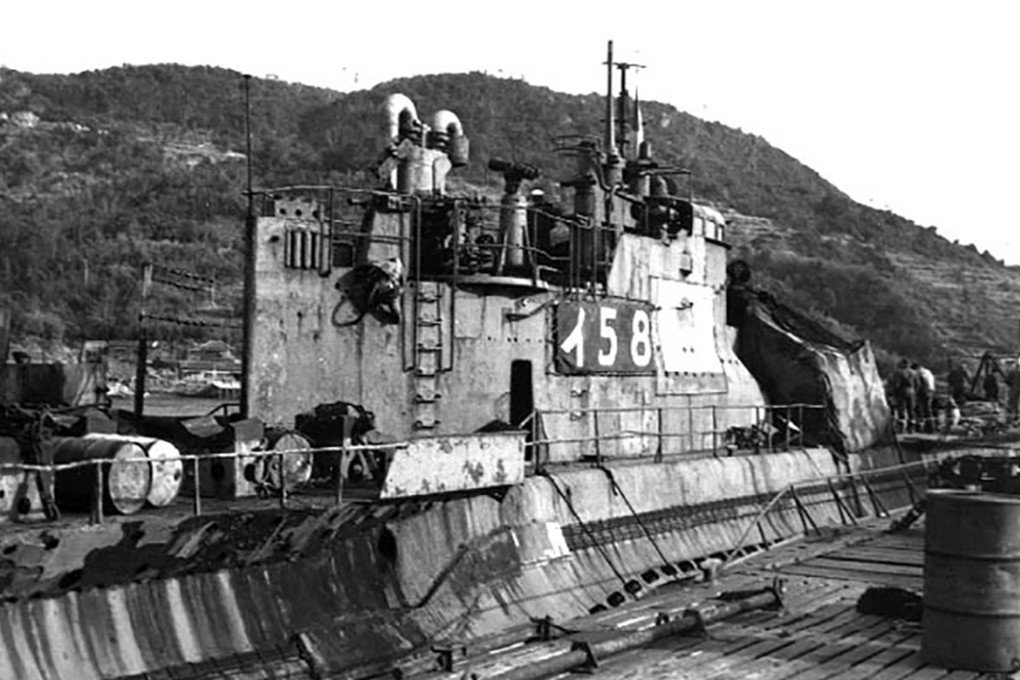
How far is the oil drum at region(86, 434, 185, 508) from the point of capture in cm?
1161

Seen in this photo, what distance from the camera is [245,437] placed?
516 inches

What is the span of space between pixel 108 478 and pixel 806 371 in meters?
A: 16.4

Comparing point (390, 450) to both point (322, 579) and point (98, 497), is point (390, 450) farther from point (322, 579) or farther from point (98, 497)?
point (98, 497)

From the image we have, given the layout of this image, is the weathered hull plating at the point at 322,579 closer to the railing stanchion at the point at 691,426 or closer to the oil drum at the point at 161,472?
the oil drum at the point at 161,472

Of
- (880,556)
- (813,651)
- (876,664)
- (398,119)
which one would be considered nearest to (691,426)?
(880,556)

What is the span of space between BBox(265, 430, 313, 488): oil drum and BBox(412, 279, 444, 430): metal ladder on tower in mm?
2557

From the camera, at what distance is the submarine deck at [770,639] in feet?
39.0

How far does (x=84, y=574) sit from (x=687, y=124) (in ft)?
451

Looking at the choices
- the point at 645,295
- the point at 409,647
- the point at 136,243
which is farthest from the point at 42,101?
the point at 409,647

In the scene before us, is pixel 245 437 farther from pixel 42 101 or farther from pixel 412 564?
pixel 42 101

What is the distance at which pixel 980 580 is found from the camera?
38.9 feet

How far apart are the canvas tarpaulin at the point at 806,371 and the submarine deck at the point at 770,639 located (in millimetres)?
6770

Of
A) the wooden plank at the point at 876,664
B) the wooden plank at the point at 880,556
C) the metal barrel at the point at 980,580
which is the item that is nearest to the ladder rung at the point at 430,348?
the wooden plank at the point at 876,664

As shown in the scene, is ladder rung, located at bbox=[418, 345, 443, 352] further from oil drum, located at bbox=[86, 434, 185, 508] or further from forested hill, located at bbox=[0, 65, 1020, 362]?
forested hill, located at bbox=[0, 65, 1020, 362]
